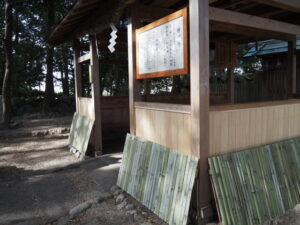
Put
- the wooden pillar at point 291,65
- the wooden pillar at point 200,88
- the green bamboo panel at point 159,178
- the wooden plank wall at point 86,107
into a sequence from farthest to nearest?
1. the wooden plank wall at point 86,107
2. the wooden pillar at point 291,65
3. the green bamboo panel at point 159,178
4. the wooden pillar at point 200,88

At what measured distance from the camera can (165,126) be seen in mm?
3359

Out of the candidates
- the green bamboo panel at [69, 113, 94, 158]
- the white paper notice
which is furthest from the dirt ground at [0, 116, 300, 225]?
the white paper notice

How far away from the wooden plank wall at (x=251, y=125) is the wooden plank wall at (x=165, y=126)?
12.7 inches

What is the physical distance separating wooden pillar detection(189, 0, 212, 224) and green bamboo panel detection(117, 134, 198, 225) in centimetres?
14

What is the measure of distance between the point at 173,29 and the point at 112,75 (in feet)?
44.9

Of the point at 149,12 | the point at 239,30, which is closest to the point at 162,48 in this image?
the point at 149,12

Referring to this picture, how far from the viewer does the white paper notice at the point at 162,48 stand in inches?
116

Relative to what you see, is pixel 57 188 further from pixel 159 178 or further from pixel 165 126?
pixel 165 126

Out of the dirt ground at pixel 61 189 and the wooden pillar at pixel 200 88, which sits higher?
the wooden pillar at pixel 200 88

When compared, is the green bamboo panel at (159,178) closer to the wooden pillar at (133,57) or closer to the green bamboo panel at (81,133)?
the wooden pillar at (133,57)

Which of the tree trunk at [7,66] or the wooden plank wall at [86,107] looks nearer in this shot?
the wooden plank wall at [86,107]

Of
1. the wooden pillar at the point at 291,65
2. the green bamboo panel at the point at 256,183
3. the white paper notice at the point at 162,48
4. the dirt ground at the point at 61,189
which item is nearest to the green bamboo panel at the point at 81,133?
the dirt ground at the point at 61,189

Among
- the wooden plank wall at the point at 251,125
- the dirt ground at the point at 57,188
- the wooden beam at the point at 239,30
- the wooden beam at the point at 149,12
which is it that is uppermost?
the wooden beam at the point at 149,12

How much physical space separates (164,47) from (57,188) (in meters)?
3.32
